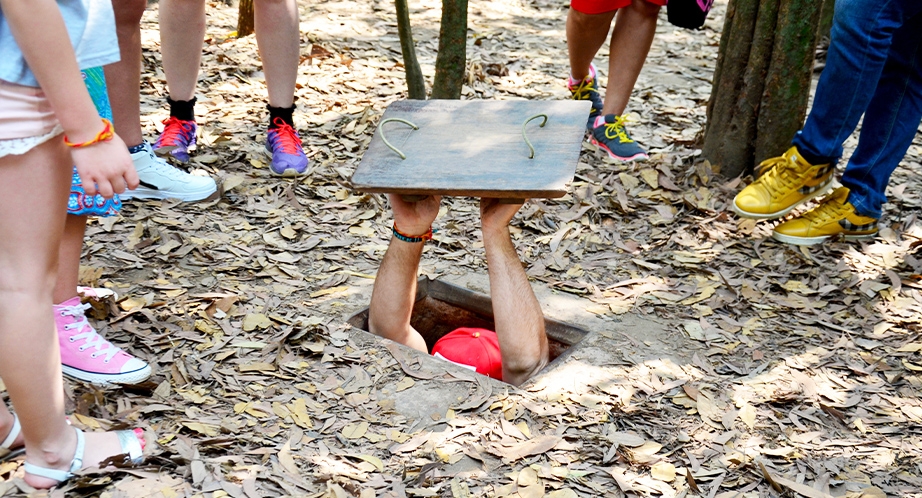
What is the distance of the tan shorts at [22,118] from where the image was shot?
1769 mm

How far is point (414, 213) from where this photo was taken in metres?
2.92

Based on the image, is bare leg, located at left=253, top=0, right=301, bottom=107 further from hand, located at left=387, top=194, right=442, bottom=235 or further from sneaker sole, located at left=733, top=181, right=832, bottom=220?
sneaker sole, located at left=733, top=181, right=832, bottom=220

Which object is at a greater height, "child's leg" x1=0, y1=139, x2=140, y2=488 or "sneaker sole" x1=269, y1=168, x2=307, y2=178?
"child's leg" x1=0, y1=139, x2=140, y2=488

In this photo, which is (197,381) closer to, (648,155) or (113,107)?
(113,107)

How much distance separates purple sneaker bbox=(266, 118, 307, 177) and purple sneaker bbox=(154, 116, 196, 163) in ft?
1.33

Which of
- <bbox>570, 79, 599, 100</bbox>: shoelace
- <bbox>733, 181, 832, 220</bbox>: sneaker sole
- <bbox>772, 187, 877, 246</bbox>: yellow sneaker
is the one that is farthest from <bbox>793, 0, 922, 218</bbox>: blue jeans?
<bbox>570, 79, 599, 100</bbox>: shoelace

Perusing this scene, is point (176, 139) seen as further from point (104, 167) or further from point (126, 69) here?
point (104, 167)

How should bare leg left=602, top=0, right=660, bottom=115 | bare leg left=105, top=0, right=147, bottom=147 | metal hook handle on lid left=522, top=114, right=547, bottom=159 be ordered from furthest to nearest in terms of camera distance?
bare leg left=602, top=0, right=660, bottom=115 → bare leg left=105, top=0, right=147, bottom=147 → metal hook handle on lid left=522, top=114, right=547, bottom=159

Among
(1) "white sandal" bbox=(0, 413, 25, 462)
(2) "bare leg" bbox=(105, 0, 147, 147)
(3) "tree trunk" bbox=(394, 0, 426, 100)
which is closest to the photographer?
(1) "white sandal" bbox=(0, 413, 25, 462)

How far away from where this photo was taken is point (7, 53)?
1.75 metres

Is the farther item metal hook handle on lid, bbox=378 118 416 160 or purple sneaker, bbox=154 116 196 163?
purple sneaker, bbox=154 116 196 163

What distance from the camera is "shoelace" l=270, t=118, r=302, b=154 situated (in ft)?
14.3

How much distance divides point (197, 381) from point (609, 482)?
4.38 feet

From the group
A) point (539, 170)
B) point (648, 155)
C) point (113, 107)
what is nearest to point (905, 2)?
point (648, 155)
